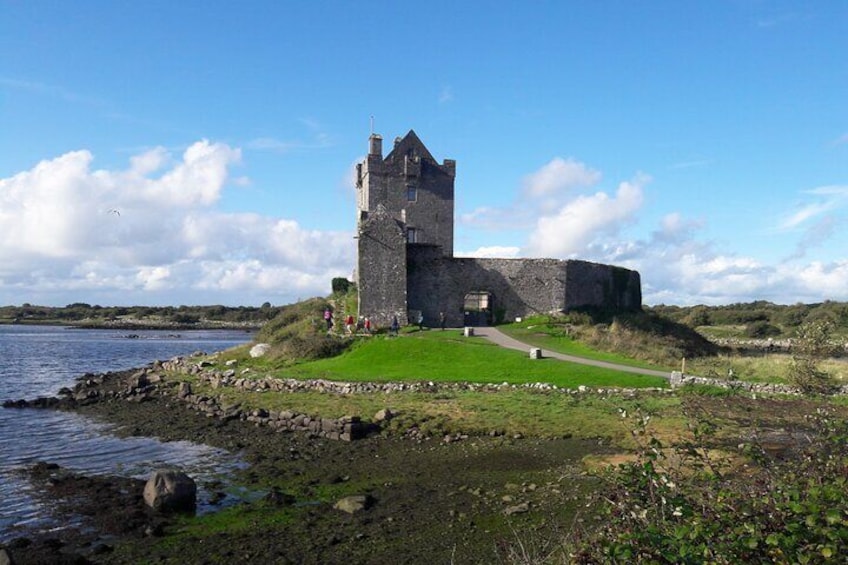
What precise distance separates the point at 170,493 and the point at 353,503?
11.7 feet

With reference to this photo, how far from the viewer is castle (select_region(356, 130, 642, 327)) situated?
36.5 meters

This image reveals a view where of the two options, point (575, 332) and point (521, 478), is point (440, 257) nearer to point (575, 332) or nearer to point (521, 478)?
point (575, 332)

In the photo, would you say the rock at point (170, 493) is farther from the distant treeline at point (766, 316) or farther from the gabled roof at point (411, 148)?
the distant treeline at point (766, 316)

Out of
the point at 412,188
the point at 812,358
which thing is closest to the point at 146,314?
the point at 412,188

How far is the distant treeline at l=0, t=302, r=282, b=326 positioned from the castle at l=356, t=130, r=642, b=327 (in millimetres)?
100074

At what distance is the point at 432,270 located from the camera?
39844 millimetres

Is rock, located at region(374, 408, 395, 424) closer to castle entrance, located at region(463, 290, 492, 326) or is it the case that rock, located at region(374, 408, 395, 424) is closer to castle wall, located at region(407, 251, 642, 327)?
castle wall, located at region(407, 251, 642, 327)

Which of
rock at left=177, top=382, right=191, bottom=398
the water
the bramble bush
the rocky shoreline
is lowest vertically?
the water

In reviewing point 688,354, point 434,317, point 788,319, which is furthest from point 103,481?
point 788,319

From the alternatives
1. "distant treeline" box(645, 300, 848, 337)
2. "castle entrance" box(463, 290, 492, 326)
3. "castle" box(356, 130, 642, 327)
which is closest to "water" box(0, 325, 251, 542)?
"castle" box(356, 130, 642, 327)

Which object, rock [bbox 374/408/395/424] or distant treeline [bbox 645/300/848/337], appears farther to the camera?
distant treeline [bbox 645/300/848/337]

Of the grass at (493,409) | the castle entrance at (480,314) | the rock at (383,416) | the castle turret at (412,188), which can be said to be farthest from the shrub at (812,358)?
the castle turret at (412,188)

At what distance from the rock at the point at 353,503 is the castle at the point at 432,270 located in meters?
23.7

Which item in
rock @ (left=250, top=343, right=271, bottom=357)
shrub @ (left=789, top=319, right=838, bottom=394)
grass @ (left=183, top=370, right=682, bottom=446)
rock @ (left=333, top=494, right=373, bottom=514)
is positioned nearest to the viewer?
rock @ (left=333, top=494, right=373, bottom=514)
